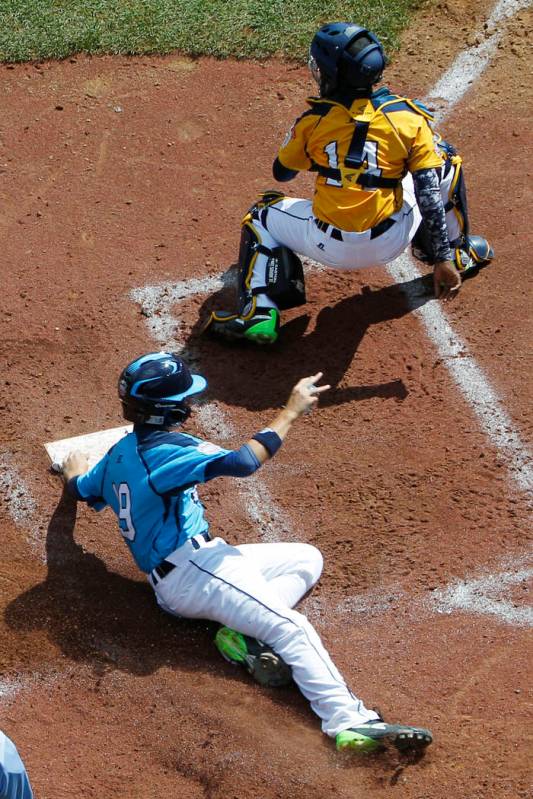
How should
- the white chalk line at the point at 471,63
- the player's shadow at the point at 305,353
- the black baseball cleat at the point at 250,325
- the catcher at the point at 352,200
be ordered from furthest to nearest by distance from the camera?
the white chalk line at the point at 471,63 → the black baseball cleat at the point at 250,325 → the player's shadow at the point at 305,353 → the catcher at the point at 352,200

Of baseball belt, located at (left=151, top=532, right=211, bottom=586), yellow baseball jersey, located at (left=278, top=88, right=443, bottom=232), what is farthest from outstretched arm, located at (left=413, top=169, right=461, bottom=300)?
baseball belt, located at (left=151, top=532, right=211, bottom=586)

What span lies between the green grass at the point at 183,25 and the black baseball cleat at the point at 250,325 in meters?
3.67

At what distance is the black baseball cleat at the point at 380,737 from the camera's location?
16.8 feet

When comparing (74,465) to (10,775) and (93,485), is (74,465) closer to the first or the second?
(93,485)

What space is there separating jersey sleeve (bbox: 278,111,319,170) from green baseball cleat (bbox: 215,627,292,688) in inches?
130

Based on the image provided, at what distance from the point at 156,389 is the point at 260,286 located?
7.56 ft

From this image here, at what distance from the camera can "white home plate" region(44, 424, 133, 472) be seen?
668cm

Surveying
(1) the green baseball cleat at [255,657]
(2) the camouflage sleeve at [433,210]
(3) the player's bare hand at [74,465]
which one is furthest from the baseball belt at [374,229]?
(1) the green baseball cleat at [255,657]

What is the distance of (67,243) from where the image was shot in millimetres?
8367

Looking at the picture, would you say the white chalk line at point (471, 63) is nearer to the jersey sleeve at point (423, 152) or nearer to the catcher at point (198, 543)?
the jersey sleeve at point (423, 152)

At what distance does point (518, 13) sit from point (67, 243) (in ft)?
16.7

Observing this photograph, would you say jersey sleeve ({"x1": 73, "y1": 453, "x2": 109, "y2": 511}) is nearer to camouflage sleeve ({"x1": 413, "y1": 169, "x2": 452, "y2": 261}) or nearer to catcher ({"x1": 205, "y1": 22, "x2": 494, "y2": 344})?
catcher ({"x1": 205, "y1": 22, "x2": 494, "y2": 344})

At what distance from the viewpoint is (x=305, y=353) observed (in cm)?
752

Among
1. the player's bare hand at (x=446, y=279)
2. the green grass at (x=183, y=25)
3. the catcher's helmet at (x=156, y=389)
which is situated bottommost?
the player's bare hand at (x=446, y=279)
